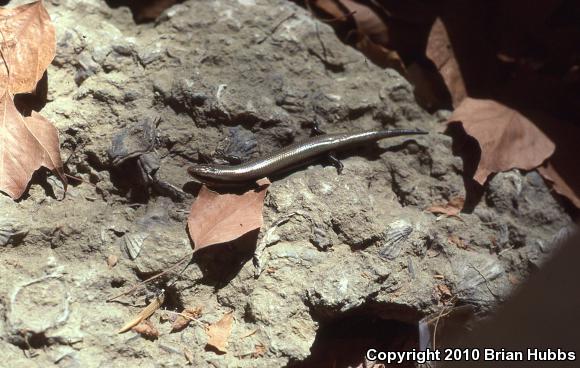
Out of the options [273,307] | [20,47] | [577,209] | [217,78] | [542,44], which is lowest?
Result: [577,209]

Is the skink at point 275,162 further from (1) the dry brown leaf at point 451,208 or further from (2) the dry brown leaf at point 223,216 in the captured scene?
(1) the dry brown leaf at point 451,208

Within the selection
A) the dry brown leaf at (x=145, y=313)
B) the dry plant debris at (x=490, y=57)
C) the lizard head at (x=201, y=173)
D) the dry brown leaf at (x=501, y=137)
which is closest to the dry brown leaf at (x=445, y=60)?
the dry plant debris at (x=490, y=57)

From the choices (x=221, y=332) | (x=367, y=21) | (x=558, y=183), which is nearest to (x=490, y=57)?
(x=367, y=21)

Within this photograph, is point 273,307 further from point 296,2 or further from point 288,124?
point 296,2

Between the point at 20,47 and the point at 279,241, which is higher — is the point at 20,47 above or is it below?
above

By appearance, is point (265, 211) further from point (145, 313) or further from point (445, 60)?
point (445, 60)

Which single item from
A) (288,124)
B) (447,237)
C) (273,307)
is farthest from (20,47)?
(447,237)

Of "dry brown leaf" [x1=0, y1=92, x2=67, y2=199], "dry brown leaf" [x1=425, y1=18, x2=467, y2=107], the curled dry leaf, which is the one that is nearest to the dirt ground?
the curled dry leaf
